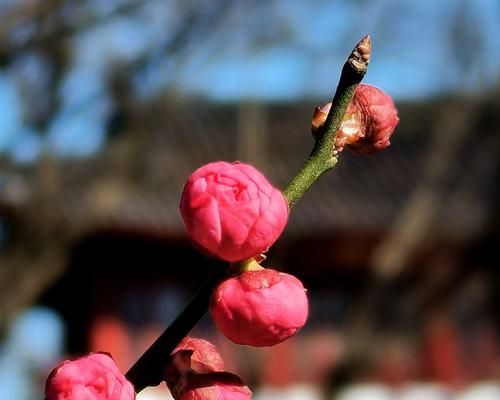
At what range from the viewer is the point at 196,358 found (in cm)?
88

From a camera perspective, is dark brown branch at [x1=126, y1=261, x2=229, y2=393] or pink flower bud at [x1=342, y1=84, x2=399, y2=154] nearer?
dark brown branch at [x1=126, y1=261, x2=229, y2=393]

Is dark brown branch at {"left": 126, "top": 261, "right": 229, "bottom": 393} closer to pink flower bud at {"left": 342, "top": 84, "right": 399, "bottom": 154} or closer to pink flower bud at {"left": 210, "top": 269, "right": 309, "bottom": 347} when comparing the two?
pink flower bud at {"left": 210, "top": 269, "right": 309, "bottom": 347}

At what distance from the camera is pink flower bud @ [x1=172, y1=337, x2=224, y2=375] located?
86 cm

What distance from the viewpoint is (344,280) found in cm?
1050

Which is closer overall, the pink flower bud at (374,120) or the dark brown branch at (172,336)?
the dark brown branch at (172,336)

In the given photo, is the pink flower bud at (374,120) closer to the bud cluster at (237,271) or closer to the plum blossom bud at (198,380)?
the bud cluster at (237,271)

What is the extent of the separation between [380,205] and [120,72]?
19.8 ft

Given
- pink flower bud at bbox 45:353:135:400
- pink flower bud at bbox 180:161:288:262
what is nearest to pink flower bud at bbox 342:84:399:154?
pink flower bud at bbox 180:161:288:262

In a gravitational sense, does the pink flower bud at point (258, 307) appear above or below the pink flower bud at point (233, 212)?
below

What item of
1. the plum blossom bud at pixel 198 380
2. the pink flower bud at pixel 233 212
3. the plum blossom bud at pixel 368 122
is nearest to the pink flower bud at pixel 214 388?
the plum blossom bud at pixel 198 380

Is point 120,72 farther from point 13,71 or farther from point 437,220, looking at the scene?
point 437,220

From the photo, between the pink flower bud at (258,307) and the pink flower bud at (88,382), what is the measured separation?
0.29 feet

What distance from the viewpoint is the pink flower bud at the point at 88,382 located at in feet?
2.53

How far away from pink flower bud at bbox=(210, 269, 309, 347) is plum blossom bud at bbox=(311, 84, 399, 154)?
15 cm
